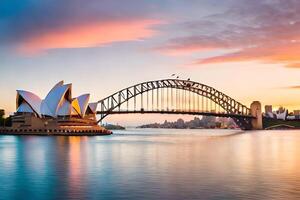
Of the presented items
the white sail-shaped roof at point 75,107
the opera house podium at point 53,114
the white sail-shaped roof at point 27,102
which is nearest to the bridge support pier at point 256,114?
the opera house podium at point 53,114

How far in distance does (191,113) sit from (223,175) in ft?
353

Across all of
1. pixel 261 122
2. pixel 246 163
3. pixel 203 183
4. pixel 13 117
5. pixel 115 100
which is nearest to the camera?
pixel 203 183

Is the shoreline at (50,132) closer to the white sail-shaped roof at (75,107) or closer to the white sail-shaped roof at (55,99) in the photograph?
the white sail-shaped roof at (55,99)

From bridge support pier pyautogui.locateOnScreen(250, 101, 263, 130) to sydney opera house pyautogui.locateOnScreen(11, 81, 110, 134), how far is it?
245 ft

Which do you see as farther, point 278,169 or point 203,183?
point 278,169

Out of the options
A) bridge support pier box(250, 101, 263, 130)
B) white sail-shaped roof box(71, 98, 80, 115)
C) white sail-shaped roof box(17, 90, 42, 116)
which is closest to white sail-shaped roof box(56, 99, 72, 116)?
white sail-shaped roof box(71, 98, 80, 115)

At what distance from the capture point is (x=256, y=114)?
190 meters

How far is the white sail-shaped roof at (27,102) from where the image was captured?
13662 centimetres

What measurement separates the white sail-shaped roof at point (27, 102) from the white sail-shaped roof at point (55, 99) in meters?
2.84

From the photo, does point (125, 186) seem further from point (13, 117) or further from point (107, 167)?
point (13, 117)

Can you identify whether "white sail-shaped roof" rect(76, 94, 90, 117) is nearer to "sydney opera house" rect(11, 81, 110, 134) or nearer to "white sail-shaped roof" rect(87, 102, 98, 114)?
"sydney opera house" rect(11, 81, 110, 134)

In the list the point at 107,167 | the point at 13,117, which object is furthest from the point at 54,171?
the point at 13,117

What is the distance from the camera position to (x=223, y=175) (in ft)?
119

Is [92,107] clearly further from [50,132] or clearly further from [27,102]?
[27,102]
